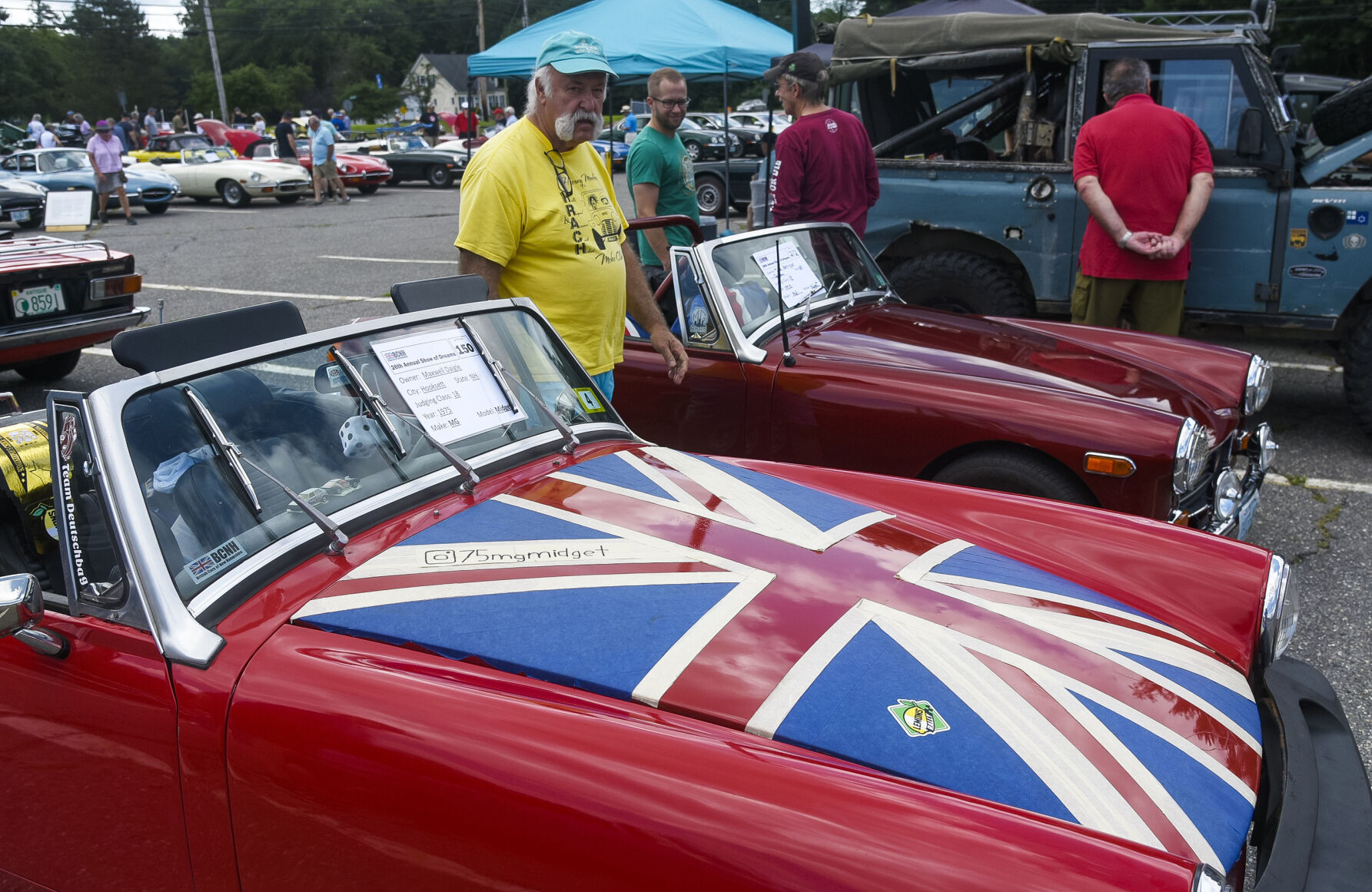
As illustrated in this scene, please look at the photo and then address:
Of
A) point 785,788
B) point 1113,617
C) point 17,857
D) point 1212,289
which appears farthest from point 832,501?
point 1212,289

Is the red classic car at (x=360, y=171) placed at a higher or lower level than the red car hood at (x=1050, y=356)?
higher

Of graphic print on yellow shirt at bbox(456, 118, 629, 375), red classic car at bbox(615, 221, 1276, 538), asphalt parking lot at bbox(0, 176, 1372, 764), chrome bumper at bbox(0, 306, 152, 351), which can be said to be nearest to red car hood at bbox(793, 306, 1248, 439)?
red classic car at bbox(615, 221, 1276, 538)

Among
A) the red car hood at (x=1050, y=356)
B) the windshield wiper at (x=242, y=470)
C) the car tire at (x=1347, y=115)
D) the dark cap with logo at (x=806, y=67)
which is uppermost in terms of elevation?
the dark cap with logo at (x=806, y=67)

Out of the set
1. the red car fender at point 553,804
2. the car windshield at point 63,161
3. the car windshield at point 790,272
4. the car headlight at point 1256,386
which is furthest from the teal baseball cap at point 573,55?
the car windshield at point 63,161

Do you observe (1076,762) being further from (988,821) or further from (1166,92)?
(1166,92)

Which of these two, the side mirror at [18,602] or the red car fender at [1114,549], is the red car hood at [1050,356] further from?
the side mirror at [18,602]

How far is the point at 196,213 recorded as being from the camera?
18328mm

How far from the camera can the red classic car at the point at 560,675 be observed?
1426 mm

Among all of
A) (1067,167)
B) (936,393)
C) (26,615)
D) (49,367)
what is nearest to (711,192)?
(1067,167)

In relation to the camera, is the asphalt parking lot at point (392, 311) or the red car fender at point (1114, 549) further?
the asphalt parking lot at point (392, 311)

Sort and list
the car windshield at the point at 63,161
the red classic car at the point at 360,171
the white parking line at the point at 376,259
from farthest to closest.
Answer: the red classic car at the point at 360,171
the car windshield at the point at 63,161
the white parking line at the point at 376,259

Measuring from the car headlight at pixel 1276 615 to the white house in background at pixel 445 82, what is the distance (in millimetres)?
58402

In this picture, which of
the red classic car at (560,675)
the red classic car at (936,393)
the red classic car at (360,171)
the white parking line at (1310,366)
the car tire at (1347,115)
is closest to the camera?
the red classic car at (560,675)

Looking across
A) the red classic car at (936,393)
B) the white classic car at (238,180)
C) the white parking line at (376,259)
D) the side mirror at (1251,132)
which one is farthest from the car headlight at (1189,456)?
the white classic car at (238,180)
